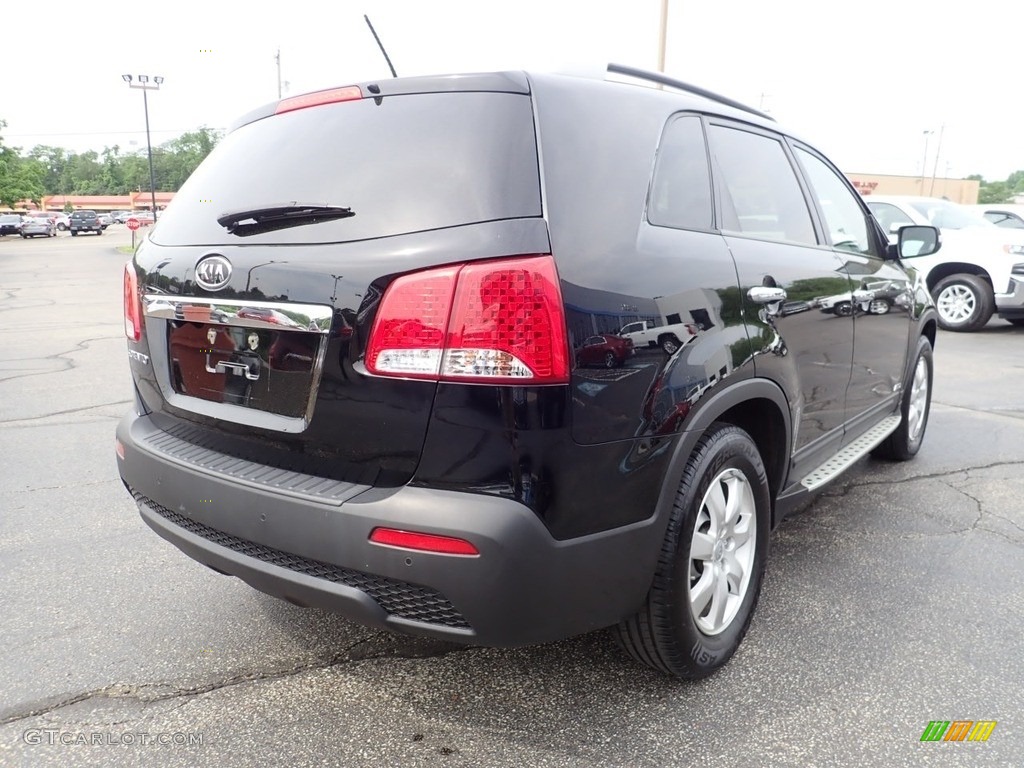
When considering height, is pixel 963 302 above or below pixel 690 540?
below

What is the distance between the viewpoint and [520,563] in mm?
1795

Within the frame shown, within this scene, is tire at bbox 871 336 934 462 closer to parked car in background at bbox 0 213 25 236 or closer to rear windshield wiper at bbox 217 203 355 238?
rear windshield wiper at bbox 217 203 355 238

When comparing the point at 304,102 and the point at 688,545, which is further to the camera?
the point at 304,102

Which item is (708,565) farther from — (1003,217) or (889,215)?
(1003,217)

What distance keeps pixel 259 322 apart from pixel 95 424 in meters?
4.15

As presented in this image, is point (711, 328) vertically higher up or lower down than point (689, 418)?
higher up

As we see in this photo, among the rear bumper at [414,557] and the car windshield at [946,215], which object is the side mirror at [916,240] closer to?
the rear bumper at [414,557]

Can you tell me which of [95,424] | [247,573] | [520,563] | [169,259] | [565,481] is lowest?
[95,424]

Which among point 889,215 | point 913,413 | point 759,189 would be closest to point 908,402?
point 913,413

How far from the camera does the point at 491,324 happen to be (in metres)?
1.79

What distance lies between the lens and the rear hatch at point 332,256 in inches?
73.4

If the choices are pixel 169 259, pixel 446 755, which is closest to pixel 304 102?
pixel 169 259

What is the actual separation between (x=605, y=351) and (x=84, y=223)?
A: 63.5 m

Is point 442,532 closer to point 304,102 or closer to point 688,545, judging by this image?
point 688,545
